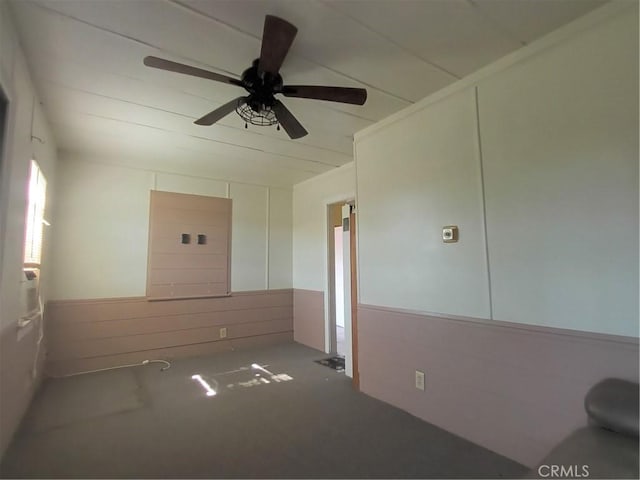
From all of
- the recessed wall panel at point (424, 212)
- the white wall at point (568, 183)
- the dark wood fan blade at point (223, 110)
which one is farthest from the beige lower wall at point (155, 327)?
the white wall at point (568, 183)

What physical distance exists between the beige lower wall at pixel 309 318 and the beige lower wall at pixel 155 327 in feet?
0.43

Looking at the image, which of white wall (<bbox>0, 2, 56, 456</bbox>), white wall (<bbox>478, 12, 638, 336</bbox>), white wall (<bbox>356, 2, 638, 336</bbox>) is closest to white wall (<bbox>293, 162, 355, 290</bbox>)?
white wall (<bbox>356, 2, 638, 336</bbox>)

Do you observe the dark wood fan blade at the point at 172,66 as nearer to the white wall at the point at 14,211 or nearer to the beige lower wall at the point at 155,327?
the white wall at the point at 14,211

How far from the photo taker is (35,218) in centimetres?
269

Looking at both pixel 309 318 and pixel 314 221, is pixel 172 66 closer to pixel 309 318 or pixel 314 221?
pixel 314 221

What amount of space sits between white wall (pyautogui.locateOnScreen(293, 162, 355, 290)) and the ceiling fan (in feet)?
6.95

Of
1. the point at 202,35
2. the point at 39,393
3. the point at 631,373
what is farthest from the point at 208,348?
the point at 631,373

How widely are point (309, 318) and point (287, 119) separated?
133 inches

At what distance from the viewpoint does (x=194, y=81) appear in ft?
7.39

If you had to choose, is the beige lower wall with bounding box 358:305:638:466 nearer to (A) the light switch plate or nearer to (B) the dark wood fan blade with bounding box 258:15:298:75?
(A) the light switch plate

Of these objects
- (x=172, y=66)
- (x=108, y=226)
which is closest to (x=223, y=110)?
(x=172, y=66)

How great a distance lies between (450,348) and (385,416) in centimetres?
81

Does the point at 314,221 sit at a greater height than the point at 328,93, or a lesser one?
lesser

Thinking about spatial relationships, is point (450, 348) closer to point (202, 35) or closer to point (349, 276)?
point (349, 276)
